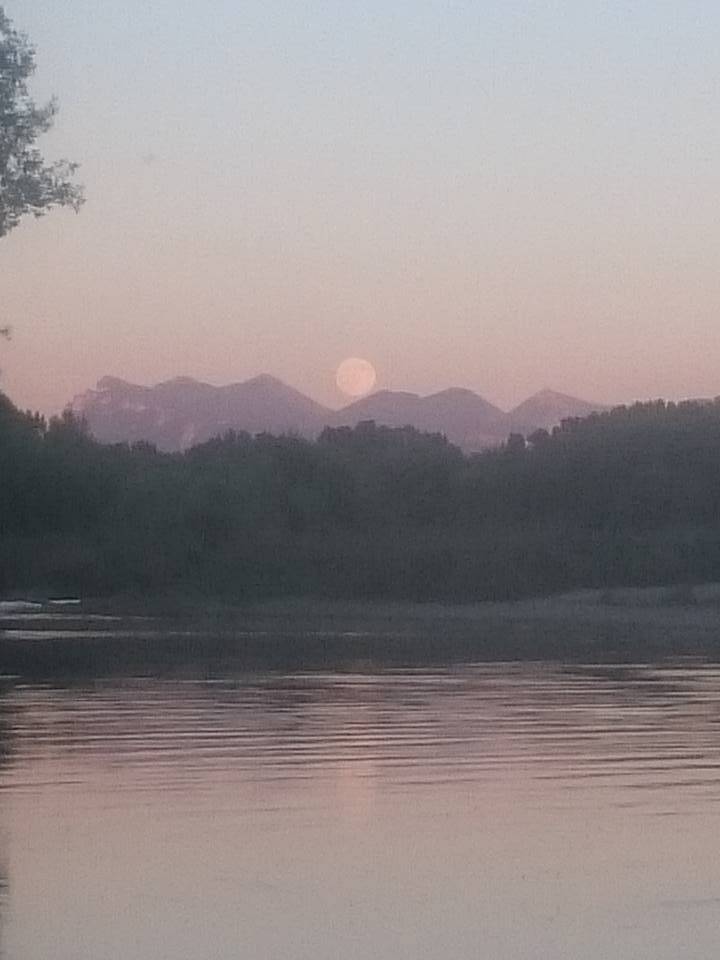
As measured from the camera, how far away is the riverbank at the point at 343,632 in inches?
1543

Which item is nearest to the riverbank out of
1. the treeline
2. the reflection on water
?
the treeline

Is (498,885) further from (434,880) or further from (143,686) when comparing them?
(143,686)

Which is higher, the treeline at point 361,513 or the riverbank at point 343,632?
the treeline at point 361,513

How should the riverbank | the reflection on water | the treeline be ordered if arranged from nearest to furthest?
the reflection on water, the riverbank, the treeline

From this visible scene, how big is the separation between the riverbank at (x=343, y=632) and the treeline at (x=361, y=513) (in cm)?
133

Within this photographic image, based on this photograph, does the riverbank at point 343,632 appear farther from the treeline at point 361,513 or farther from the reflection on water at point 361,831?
the reflection on water at point 361,831

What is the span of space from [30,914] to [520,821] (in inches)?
191

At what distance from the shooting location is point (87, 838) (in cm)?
1402

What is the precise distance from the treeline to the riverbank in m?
1.33

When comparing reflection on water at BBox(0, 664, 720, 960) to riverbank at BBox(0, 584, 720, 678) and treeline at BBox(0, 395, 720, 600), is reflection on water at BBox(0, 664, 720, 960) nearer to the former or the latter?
riverbank at BBox(0, 584, 720, 678)

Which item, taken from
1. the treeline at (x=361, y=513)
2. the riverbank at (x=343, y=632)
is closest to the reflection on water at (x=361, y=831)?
the riverbank at (x=343, y=632)

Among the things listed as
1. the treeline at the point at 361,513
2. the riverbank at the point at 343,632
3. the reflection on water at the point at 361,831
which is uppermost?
the treeline at the point at 361,513

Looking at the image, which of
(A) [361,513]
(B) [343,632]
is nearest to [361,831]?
(B) [343,632]

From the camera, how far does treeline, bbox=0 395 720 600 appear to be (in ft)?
216
